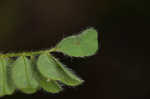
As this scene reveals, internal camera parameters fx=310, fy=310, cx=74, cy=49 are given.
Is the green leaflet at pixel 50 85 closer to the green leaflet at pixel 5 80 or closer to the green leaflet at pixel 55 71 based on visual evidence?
the green leaflet at pixel 55 71

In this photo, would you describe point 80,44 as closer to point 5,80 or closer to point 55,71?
point 55,71

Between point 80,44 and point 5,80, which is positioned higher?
point 80,44

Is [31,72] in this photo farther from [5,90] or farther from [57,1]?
[57,1]

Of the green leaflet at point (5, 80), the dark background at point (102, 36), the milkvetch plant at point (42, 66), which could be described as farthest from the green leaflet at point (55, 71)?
the dark background at point (102, 36)

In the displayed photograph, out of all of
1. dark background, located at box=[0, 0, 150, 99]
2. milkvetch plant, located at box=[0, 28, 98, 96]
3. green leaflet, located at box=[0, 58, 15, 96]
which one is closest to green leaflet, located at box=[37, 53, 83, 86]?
milkvetch plant, located at box=[0, 28, 98, 96]

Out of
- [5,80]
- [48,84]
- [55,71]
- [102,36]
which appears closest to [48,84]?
[48,84]

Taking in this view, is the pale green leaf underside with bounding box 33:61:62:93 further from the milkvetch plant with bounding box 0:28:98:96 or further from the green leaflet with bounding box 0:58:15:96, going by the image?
the green leaflet with bounding box 0:58:15:96

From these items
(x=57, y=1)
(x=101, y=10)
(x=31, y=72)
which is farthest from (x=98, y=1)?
(x=31, y=72)
